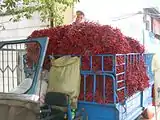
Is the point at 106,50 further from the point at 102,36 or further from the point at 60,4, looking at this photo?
the point at 60,4

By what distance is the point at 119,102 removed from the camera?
Result: 3.64 metres

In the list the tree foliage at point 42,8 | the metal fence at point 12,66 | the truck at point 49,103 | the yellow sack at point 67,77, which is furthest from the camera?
the tree foliage at point 42,8

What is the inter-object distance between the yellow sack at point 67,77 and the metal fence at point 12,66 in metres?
0.92

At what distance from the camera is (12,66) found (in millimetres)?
6328

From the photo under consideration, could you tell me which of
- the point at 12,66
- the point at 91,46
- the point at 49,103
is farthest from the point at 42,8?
the point at 49,103

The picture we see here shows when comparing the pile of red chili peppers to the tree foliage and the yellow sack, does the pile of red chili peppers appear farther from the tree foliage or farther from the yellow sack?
the tree foliage

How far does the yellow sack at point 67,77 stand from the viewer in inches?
144

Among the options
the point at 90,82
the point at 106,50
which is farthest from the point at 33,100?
the point at 106,50

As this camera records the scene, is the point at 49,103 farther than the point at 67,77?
No

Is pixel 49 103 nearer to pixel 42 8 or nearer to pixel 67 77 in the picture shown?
pixel 67 77

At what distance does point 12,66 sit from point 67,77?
2.91m

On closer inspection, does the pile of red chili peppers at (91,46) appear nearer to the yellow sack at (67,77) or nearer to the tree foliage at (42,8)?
the yellow sack at (67,77)

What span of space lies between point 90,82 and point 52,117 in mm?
647

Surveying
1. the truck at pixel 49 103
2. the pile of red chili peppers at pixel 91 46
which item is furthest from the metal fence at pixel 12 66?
the truck at pixel 49 103
